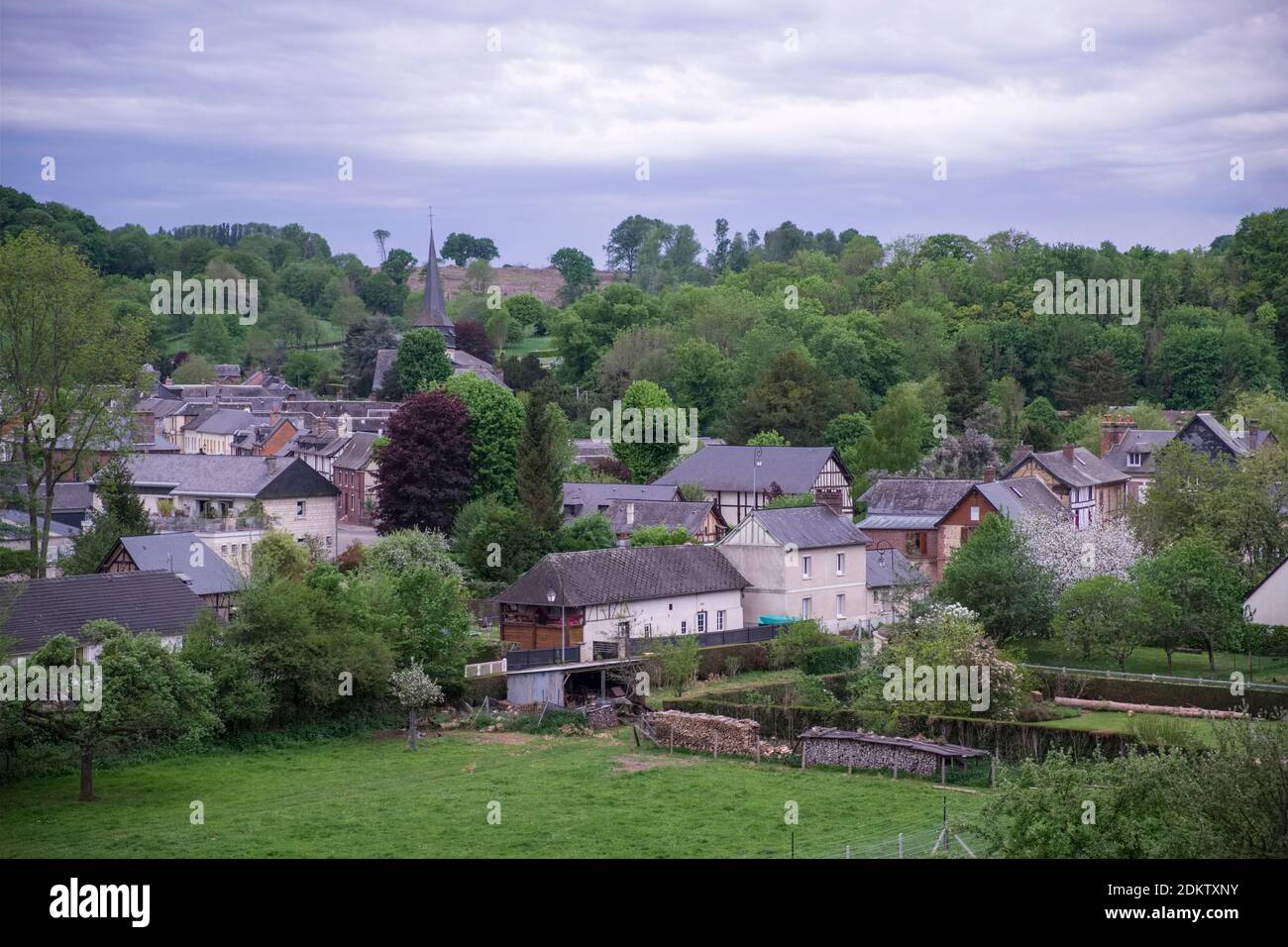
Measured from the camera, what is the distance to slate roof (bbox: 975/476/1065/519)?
61531mm

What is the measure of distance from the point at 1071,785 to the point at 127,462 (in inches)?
2307

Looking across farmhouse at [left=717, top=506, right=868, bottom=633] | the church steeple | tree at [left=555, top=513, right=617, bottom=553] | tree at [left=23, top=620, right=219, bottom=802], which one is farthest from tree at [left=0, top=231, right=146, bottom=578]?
the church steeple

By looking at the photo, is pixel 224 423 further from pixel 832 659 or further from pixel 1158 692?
pixel 1158 692

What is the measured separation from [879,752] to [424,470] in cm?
3518

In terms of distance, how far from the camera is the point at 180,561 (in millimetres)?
48156

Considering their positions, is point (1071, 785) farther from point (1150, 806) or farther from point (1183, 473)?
point (1183, 473)

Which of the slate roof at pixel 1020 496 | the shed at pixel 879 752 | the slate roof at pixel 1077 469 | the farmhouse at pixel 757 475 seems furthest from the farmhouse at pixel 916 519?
the shed at pixel 879 752

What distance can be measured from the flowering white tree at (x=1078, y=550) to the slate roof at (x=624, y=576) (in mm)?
10753

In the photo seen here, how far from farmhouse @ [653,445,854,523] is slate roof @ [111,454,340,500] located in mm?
16721

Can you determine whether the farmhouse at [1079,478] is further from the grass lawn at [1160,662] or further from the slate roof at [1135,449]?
the grass lawn at [1160,662]

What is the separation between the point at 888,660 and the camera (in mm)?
41062

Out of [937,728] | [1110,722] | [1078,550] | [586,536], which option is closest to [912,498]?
[1078,550]

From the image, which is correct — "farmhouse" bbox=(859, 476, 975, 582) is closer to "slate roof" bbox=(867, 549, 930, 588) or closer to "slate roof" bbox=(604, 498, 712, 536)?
"slate roof" bbox=(867, 549, 930, 588)

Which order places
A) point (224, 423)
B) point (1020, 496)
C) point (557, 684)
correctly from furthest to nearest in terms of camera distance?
point (224, 423) → point (1020, 496) → point (557, 684)
